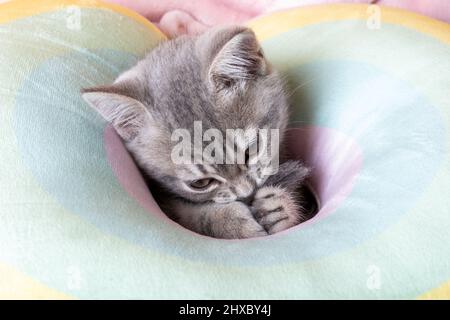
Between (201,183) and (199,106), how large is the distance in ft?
0.62

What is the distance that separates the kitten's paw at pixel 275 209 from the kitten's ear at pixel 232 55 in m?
0.29

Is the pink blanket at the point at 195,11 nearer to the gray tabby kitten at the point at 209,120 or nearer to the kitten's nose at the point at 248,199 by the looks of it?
the gray tabby kitten at the point at 209,120

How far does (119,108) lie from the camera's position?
107 cm

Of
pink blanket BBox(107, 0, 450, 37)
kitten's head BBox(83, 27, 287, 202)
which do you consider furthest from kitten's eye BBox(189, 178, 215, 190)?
pink blanket BBox(107, 0, 450, 37)

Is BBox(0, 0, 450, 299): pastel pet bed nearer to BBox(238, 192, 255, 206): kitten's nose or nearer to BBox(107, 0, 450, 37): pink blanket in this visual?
BBox(238, 192, 255, 206): kitten's nose

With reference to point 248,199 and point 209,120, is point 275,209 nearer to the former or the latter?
point 248,199

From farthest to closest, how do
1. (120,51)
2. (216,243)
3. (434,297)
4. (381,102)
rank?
(120,51), (381,102), (216,243), (434,297)

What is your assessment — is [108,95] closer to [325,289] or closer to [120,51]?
[120,51]

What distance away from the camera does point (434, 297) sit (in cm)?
76

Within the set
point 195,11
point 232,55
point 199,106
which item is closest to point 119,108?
point 199,106

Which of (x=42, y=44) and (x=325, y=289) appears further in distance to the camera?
(x=42, y=44)

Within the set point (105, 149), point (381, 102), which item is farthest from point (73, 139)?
point (381, 102)

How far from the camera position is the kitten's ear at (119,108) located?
1001mm

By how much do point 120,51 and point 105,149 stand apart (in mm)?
410
